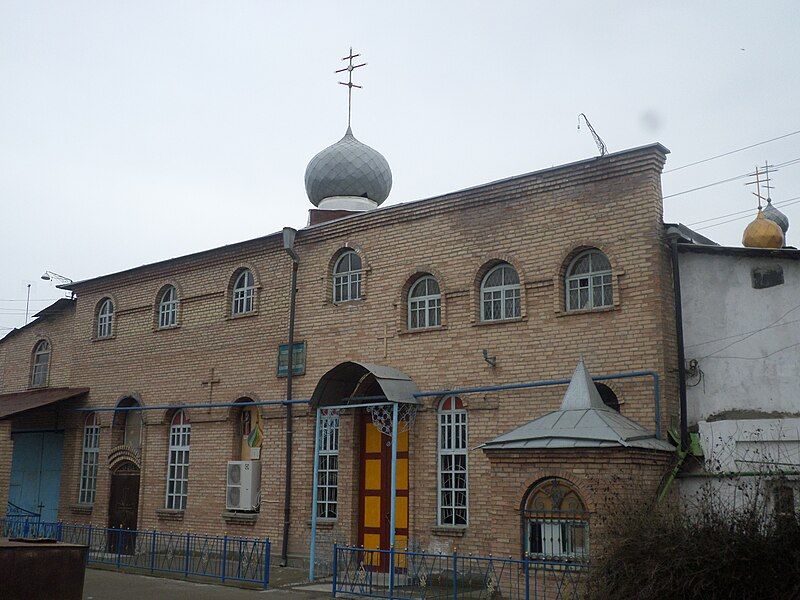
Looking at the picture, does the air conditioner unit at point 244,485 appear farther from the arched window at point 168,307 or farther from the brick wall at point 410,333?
the arched window at point 168,307

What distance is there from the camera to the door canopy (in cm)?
1325

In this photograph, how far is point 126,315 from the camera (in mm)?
19281

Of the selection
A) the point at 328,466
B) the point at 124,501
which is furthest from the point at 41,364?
the point at 328,466

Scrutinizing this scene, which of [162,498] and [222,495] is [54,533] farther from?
[222,495]

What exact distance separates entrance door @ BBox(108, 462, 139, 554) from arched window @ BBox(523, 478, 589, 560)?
9.92 m

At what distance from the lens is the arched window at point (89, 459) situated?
19.0 meters

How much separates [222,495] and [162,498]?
1841 millimetres

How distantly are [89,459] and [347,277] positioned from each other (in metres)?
8.11

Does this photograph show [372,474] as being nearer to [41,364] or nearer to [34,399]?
[34,399]

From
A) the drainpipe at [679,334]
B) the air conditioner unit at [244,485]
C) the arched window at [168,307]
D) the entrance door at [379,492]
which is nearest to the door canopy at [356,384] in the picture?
the entrance door at [379,492]

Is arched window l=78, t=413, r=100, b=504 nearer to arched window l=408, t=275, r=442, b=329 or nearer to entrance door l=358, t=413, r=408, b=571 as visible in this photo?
entrance door l=358, t=413, r=408, b=571

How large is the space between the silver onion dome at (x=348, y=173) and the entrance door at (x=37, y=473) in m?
8.37

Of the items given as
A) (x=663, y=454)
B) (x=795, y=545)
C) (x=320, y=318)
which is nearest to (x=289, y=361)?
(x=320, y=318)

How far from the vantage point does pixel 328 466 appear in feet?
49.0
